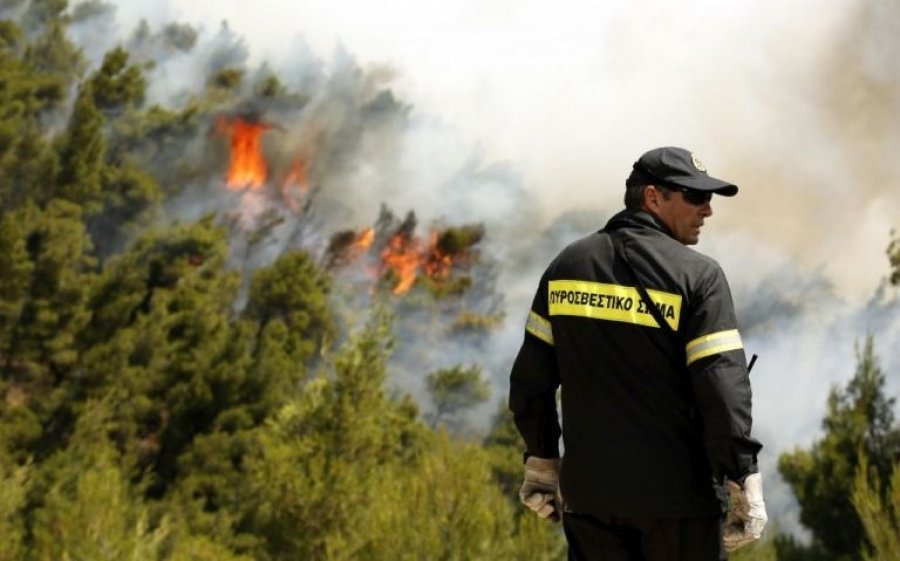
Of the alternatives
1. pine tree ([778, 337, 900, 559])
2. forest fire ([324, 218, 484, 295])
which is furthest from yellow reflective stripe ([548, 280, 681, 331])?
forest fire ([324, 218, 484, 295])

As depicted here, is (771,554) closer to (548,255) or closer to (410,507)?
(410,507)

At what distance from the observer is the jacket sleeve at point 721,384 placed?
11.0 ft

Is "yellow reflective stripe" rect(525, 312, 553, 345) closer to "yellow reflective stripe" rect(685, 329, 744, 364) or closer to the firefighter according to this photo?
the firefighter

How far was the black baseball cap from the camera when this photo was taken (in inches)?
143

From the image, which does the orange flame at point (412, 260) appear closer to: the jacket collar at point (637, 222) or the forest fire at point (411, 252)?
the forest fire at point (411, 252)

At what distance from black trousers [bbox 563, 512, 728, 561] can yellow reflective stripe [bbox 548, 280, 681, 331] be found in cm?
57

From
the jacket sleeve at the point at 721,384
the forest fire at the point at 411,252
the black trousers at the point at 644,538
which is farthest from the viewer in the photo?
the forest fire at the point at 411,252

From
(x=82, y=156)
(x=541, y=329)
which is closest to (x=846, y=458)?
(x=82, y=156)

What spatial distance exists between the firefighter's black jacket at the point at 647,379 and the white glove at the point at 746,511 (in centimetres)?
4

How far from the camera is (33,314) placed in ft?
106

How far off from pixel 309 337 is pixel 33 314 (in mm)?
11554

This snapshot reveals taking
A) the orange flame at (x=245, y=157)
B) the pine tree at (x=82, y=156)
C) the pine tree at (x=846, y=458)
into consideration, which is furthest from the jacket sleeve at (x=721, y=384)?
the orange flame at (x=245, y=157)

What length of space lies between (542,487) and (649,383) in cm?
57

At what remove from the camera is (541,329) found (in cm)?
383
